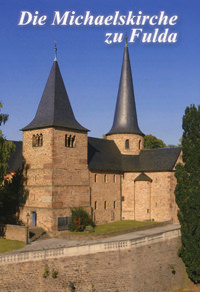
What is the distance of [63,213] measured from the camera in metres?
35.5

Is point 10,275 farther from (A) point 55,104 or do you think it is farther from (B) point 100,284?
(A) point 55,104

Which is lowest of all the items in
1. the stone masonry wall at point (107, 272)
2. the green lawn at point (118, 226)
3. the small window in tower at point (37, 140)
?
the stone masonry wall at point (107, 272)

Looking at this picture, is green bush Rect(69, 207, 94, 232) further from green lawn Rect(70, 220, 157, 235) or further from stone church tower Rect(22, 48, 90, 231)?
green lawn Rect(70, 220, 157, 235)

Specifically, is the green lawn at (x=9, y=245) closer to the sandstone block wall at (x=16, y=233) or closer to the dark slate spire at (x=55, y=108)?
the sandstone block wall at (x=16, y=233)

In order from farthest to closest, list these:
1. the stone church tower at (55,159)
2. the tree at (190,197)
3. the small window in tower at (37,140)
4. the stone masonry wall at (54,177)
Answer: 1. the small window in tower at (37,140)
2. the stone church tower at (55,159)
3. the stone masonry wall at (54,177)
4. the tree at (190,197)

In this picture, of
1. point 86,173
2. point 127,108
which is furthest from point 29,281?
point 127,108

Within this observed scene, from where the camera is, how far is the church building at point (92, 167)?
35844 millimetres

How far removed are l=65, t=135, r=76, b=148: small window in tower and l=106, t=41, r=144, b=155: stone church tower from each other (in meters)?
11.5

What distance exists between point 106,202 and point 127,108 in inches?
572

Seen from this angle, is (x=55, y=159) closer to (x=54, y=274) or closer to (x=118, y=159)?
(x=118, y=159)

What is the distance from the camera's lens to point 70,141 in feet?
124

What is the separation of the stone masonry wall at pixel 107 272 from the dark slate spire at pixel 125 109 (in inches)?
772

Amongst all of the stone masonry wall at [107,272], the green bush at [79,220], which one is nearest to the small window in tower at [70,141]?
the green bush at [79,220]

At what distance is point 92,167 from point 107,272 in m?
14.7
